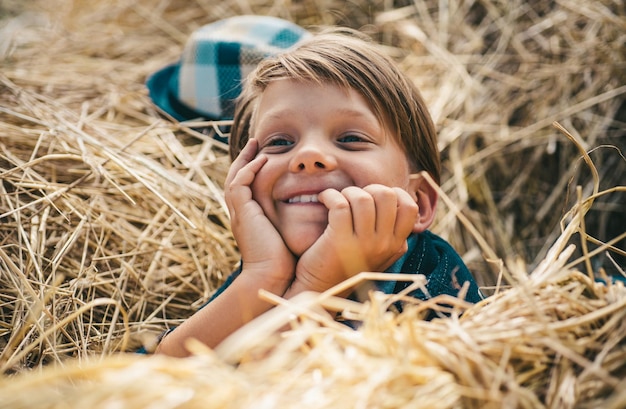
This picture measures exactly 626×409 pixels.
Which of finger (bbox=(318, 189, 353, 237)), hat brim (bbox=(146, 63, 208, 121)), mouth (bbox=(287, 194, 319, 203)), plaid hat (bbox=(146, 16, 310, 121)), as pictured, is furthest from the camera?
hat brim (bbox=(146, 63, 208, 121))

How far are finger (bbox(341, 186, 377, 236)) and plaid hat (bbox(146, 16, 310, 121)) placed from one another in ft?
3.27

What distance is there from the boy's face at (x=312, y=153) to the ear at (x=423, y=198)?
94 millimetres

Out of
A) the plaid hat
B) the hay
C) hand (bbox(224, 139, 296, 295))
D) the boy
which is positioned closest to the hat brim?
the plaid hat

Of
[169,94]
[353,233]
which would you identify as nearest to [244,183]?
[353,233]

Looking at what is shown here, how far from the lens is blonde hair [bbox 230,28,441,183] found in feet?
5.01

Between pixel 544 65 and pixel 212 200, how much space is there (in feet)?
4.84

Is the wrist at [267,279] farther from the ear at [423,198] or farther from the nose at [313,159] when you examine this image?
the ear at [423,198]

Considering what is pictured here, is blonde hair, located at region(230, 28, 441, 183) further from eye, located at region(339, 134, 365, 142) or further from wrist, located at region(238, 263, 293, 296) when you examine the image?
wrist, located at region(238, 263, 293, 296)

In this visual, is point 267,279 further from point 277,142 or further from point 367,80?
point 367,80

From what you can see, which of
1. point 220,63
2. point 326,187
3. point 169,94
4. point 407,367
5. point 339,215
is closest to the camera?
point 407,367

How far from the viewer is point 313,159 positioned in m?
1.38

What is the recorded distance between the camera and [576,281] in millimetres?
1025

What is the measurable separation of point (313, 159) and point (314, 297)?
1.57ft

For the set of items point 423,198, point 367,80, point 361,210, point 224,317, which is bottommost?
point 224,317
